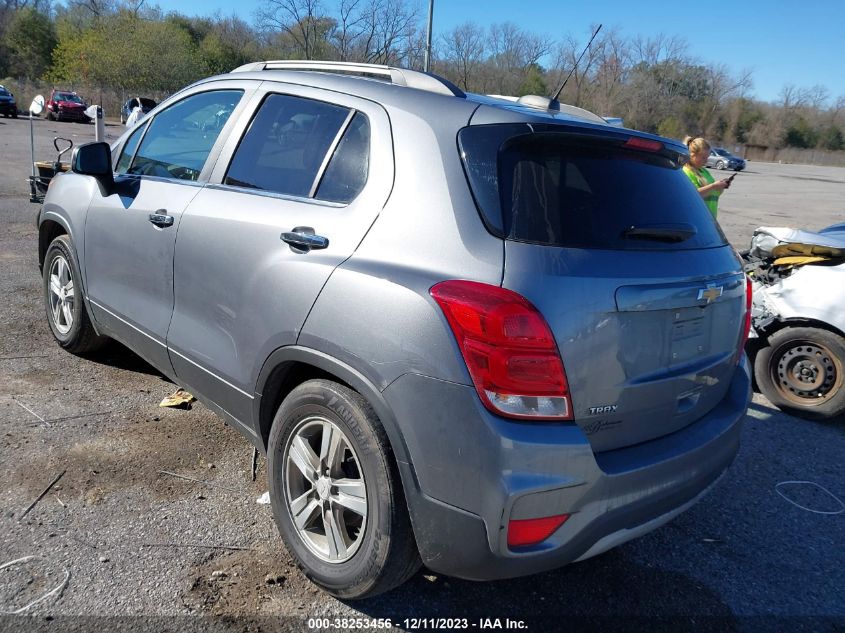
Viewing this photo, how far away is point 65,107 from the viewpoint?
36594 millimetres

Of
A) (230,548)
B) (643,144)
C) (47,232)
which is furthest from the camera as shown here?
(47,232)

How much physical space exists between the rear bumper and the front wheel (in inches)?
123

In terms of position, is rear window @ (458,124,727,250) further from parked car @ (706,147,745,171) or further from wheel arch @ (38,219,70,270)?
parked car @ (706,147,745,171)

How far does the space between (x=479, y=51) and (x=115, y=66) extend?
27185mm

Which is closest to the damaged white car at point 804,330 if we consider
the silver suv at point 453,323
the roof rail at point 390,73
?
the silver suv at point 453,323

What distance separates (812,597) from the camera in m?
2.85

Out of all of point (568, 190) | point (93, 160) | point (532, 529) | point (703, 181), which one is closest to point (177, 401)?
point (93, 160)

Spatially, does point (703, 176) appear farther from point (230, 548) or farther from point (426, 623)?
point (230, 548)

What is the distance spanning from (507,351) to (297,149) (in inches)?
57.1

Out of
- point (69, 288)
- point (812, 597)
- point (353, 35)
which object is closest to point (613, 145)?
point (812, 597)

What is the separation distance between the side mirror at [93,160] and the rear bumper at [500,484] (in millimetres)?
2574

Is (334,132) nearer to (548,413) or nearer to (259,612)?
(548,413)

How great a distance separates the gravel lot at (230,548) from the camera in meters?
2.54

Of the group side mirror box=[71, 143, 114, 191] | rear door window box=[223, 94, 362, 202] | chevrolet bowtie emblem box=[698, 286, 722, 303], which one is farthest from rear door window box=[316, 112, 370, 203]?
side mirror box=[71, 143, 114, 191]
